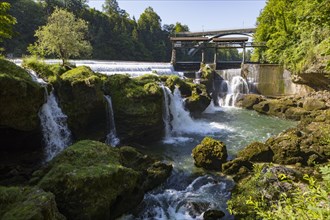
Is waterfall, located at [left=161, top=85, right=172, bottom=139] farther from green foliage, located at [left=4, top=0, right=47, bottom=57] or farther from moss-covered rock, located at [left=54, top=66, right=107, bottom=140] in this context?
green foliage, located at [left=4, top=0, right=47, bottom=57]

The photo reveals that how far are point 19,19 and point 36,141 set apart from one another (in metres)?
47.7

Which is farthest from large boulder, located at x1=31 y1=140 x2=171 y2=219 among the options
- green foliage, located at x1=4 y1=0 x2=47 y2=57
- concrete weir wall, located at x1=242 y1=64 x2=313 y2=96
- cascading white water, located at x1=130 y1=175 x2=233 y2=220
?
green foliage, located at x1=4 y1=0 x2=47 y2=57

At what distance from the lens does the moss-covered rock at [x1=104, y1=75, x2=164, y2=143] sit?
1945 centimetres

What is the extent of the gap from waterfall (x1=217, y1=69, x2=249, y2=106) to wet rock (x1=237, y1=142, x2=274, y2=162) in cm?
2003

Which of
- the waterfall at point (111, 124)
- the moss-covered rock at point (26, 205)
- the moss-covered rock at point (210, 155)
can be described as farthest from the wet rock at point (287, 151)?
the moss-covered rock at point (26, 205)

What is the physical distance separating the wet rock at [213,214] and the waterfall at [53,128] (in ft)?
30.1

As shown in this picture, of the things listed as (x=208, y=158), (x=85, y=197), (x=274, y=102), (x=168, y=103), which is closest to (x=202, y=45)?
(x=274, y=102)

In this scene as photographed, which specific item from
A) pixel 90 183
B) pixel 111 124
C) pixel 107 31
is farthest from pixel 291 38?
pixel 107 31

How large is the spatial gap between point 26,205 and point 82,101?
36.4 feet

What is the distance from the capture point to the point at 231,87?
37.2 meters

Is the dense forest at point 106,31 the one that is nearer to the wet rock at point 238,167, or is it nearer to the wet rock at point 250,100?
the wet rock at point 250,100

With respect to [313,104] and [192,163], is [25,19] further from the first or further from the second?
[313,104]

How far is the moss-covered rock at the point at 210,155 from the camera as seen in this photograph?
49.5 ft

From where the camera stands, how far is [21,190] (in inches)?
312
